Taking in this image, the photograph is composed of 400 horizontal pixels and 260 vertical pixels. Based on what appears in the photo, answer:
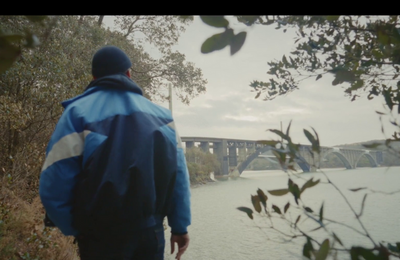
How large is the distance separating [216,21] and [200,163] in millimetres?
26423

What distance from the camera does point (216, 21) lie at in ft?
1.70

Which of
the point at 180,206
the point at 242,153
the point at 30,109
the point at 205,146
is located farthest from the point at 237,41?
the point at 205,146

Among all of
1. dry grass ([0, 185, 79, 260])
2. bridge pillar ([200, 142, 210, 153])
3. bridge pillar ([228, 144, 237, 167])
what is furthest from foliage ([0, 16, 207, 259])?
bridge pillar ([228, 144, 237, 167])

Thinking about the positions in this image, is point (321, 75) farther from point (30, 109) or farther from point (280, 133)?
point (30, 109)

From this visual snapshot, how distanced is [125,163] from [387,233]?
6.45 m

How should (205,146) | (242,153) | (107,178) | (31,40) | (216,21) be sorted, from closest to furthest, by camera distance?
1. (31,40)
2. (216,21)
3. (107,178)
4. (242,153)
5. (205,146)

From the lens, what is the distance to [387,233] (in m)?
6.14

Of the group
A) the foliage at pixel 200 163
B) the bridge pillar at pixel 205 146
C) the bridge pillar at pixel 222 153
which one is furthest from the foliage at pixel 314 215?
the bridge pillar at pixel 222 153

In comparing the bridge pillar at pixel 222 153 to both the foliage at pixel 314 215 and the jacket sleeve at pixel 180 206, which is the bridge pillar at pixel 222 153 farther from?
the foliage at pixel 314 215

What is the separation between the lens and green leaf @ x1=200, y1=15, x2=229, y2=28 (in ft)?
1.65

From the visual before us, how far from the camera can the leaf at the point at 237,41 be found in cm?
54

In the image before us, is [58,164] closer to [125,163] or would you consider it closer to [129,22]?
[125,163]

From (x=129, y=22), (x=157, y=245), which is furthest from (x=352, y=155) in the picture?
(x=157, y=245)

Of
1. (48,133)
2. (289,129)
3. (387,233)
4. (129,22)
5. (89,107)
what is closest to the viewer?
(289,129)
